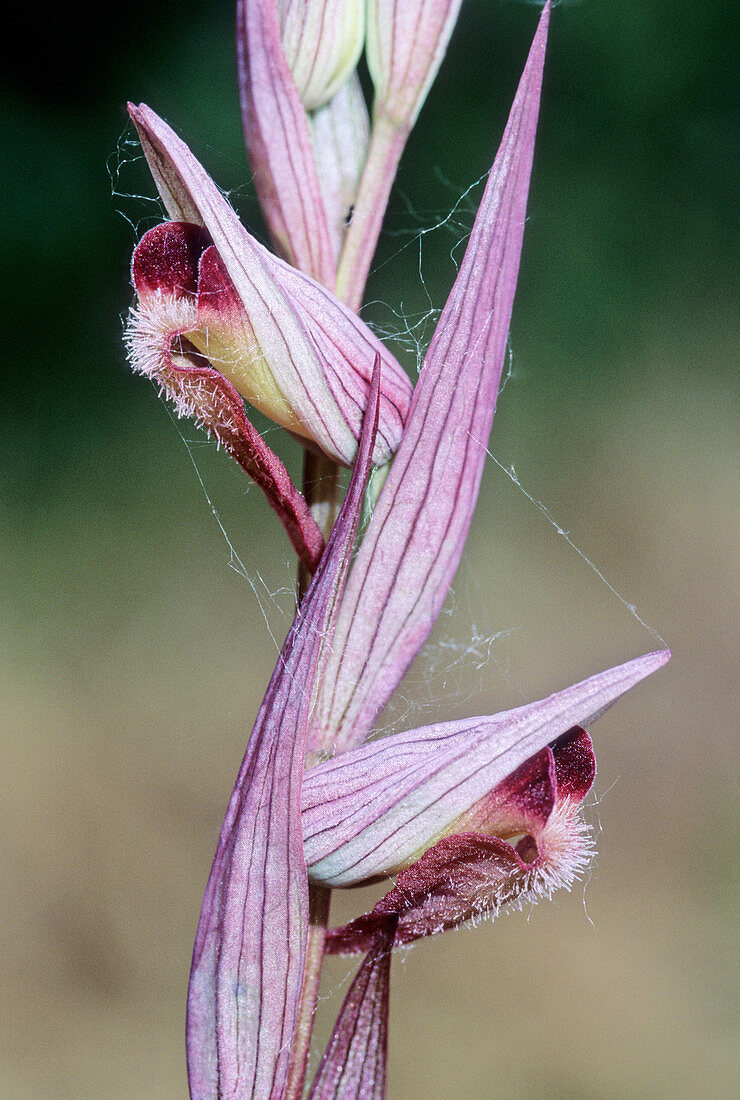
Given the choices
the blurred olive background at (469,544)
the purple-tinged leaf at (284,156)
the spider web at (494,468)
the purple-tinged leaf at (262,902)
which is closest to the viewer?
the purple-tinged leaf at (262,902)

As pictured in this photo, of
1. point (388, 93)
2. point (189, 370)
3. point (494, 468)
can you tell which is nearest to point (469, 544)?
point (494, 468)

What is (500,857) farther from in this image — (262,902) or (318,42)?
(318,42)

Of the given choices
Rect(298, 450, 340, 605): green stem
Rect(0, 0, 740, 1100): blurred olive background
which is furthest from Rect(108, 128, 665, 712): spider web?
Rect(298, 450, 340, 605): green stem

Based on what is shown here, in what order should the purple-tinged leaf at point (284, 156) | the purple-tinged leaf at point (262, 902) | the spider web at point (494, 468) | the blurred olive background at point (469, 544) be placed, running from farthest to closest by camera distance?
the blurred olive background at point (469, 544)
the spider web at point (494, 468)
the purple-tinged leaf at point (284, 156)
the purple-tinged leaf at point (262, 902)

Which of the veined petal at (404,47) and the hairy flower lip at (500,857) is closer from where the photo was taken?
the hairy flower lip at (500,857)

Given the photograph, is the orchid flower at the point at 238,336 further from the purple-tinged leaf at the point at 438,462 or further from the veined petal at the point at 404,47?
the veined petal at the point at 404,47

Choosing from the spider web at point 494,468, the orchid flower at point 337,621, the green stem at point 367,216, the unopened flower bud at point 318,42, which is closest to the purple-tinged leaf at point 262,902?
the orchid flower at point 337,621

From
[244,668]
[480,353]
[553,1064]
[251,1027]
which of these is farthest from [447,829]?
[244,668]
